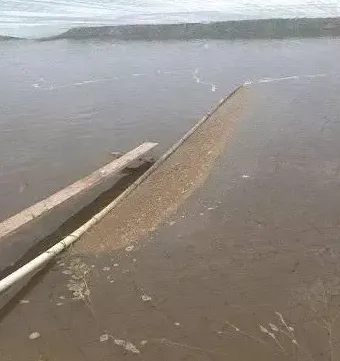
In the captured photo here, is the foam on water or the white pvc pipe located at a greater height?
the foam on water

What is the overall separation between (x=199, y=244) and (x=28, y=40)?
45.8 feet

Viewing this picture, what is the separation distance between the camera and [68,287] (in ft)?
15.0

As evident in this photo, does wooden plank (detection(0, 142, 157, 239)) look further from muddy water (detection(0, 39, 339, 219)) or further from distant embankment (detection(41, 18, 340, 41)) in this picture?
distant embankment (detection(41, 18, 340, 41))

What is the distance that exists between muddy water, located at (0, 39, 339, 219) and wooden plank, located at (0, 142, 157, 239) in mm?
671

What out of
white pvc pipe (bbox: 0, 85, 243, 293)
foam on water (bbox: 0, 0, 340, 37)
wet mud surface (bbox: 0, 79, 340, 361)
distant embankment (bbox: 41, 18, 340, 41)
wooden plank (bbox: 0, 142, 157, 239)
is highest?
foam on water (bbox: 0, 0, 340, 37)

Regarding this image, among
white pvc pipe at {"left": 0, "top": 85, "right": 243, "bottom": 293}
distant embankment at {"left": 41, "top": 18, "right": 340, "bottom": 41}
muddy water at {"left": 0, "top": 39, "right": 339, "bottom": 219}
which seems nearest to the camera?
white pvc pipe at {"left": 0, "top": 85, "right": 243, "bottom": 293}

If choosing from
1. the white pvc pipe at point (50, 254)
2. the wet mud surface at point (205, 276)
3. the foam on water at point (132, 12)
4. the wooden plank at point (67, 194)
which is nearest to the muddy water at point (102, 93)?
the wooden plank at point (67, 194)

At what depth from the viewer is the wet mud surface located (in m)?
3.91

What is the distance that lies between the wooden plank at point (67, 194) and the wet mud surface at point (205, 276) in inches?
20.9

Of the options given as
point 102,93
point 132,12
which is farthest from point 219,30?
point 102,93

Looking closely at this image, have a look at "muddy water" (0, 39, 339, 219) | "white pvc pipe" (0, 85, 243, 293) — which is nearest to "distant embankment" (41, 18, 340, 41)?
"muddy water" (0, 39, 339, 219)

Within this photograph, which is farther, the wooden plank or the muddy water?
the muddy water

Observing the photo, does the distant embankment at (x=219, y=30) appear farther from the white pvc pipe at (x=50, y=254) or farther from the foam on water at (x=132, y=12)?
the white pvc pipe at (x=50, y=254)

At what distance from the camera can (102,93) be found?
10.8 metres
